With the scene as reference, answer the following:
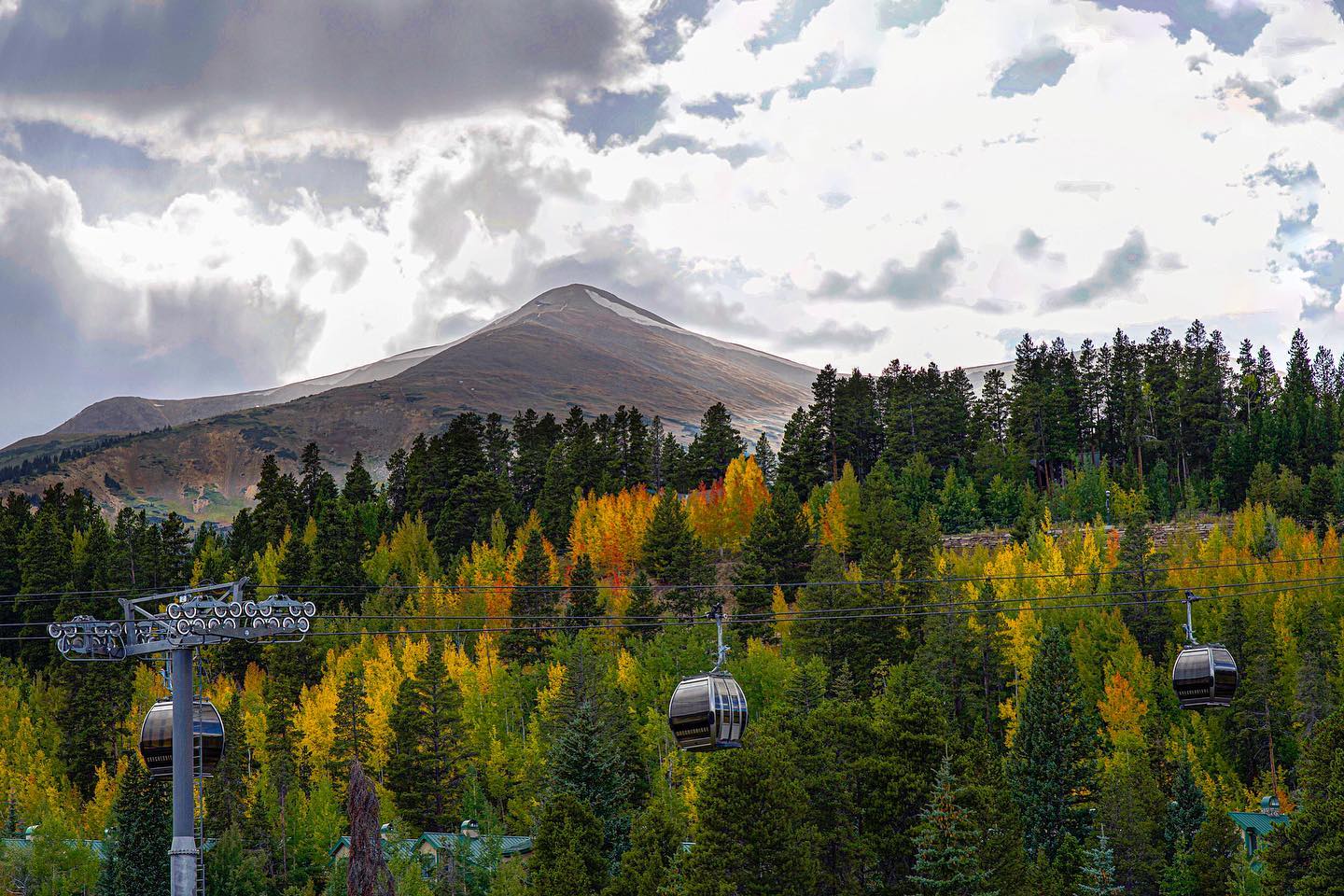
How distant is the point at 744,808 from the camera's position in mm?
51281

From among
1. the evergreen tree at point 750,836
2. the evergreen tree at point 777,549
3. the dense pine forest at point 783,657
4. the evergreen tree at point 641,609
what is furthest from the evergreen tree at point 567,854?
the evergreen tree at point 777,549

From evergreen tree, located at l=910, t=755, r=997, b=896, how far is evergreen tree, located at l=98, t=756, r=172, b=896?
42854mm

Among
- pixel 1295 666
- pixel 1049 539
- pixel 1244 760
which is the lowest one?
pixel 1244 760

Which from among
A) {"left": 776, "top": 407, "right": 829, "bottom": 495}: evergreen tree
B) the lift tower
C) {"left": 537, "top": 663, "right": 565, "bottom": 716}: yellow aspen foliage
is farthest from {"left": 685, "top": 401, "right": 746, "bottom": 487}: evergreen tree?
the lift tower

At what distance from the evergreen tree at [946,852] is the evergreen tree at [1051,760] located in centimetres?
2435

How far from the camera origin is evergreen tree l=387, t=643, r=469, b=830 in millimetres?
88375

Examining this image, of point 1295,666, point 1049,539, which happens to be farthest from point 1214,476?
point 1295,666

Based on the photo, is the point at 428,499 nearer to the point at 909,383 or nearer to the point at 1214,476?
the point at 909,383

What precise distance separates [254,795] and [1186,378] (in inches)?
4282

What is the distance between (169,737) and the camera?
36531mm

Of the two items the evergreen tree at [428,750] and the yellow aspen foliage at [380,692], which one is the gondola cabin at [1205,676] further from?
the yellow aspen foliage at [380,692]

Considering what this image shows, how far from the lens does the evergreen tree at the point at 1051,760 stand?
7538cm

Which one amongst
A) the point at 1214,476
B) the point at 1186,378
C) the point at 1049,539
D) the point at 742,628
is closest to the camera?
the point at 742,628

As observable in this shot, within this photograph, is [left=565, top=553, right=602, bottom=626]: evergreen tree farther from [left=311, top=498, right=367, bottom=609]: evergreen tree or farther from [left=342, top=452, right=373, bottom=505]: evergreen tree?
[left=342, top=452, right=373, bottom=505]: evergreen tree
